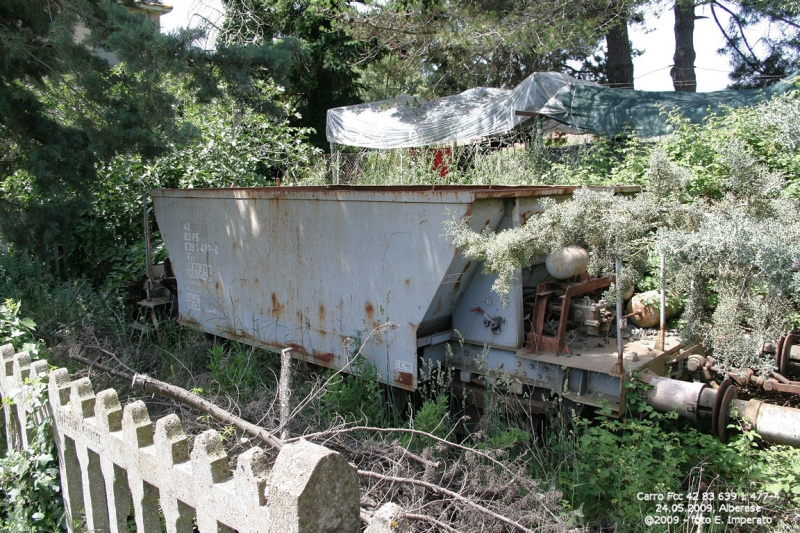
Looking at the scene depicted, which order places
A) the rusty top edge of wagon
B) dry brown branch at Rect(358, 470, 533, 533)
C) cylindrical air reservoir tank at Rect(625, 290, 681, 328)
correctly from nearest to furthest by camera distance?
1. dry brown branch at Rect(358, 470, 533, 533)
2. the rusty top edge of wagon
3. cylindrical air reservoir tank at Rect(625, 290, 681, 328)

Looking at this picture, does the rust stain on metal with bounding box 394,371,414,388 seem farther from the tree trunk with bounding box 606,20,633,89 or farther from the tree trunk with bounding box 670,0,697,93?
the tree trunk with bounding box 670,0,697,93

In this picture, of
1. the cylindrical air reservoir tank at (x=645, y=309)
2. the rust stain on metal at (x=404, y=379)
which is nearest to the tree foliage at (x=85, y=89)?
the rust stain on metal at (x=404, y=379)

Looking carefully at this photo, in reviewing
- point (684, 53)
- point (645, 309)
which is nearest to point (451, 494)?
point (645, 309)

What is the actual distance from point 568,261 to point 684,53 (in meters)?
11.6

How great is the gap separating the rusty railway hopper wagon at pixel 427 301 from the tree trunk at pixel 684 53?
9.36m

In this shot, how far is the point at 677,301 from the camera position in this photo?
5.54 metres

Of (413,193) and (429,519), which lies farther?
(413,193)

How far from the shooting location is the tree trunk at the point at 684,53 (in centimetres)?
1335

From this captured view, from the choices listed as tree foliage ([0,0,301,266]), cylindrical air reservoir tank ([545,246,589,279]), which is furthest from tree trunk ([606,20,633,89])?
cylindrical air reservoir tank ([545,246,589,279])

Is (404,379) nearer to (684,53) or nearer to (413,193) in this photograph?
(413,193)

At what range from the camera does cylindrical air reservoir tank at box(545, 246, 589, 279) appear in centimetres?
423

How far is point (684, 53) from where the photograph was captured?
13414mm

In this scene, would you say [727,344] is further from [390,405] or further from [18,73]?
[18,73]

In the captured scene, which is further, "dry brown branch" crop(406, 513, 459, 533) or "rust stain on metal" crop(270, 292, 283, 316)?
"rust stain on metal" crop(270, 292, 283, 316)
